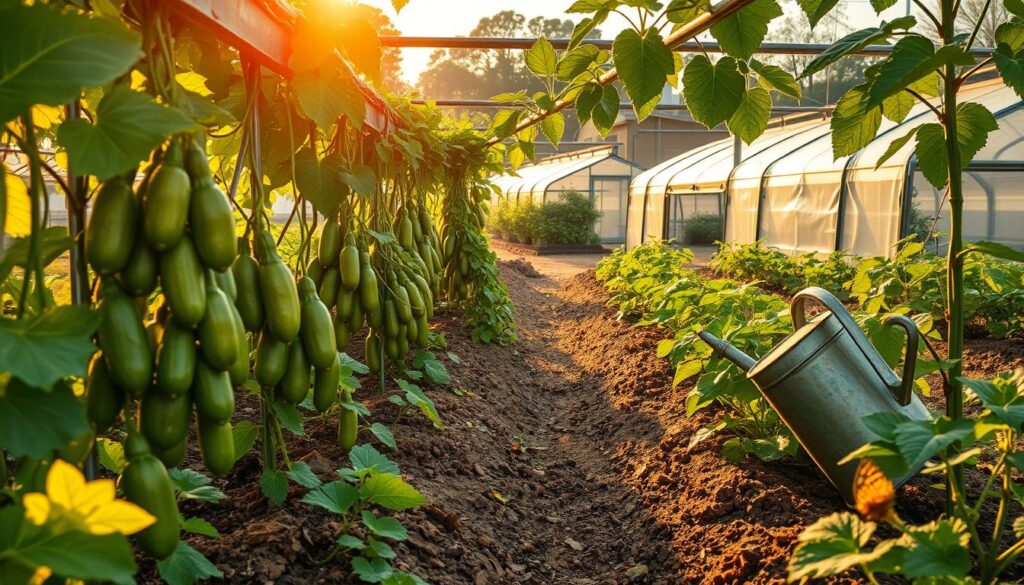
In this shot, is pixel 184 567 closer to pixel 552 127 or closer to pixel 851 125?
pixel 851 125

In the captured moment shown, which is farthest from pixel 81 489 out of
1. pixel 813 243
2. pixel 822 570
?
pixel 813 243

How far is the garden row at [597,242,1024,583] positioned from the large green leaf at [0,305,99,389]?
1.11m

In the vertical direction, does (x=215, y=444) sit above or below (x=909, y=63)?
below

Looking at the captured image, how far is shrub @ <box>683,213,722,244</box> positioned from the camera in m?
19.4

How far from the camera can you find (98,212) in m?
1.06

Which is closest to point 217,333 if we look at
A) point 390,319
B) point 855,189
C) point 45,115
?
point 45,115

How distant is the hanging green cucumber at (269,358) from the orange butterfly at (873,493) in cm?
109

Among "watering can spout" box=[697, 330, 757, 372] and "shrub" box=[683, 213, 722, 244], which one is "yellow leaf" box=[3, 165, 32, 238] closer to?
"watering can spout" box=[697, 330, 757, 372]

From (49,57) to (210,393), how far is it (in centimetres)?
51

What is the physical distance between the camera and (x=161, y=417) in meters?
1.14

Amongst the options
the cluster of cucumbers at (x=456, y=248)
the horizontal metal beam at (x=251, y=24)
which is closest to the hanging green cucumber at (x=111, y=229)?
the horizontal metal beam at (x=251, y=24)

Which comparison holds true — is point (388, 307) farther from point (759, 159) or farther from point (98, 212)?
point (759, 159)

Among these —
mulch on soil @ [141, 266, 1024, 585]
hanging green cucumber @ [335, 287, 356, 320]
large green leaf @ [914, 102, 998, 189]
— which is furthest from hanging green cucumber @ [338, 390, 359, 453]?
large green leaf @ [914, 102, 998, 189]

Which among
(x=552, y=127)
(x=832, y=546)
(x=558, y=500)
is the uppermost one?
(x=552, y=127)
